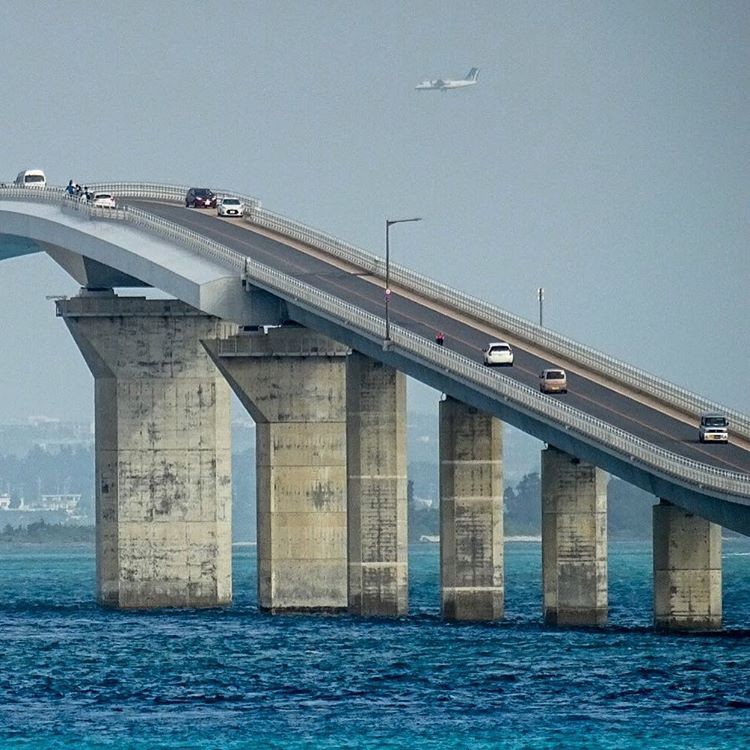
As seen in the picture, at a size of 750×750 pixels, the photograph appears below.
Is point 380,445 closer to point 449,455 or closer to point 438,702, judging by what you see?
point 449,455

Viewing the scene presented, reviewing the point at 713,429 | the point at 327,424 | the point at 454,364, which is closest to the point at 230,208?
the point at 327,424

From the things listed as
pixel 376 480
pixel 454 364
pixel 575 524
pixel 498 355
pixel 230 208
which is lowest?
pixel 575 524

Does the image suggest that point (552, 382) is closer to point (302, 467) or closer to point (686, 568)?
point (686, 568)

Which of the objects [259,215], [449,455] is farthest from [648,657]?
[259,215]

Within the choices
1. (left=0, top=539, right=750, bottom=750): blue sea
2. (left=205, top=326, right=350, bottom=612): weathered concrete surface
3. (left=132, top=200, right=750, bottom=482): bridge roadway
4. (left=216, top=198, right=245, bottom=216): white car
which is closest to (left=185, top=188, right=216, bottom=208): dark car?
(left=132, top=200, right=750, bottom=482): bridge roadway

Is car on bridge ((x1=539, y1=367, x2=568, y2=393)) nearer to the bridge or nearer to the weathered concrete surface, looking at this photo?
the bridge

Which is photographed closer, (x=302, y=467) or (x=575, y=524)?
(x=575, y=524)

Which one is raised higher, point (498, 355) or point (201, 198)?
point (201, 198)
